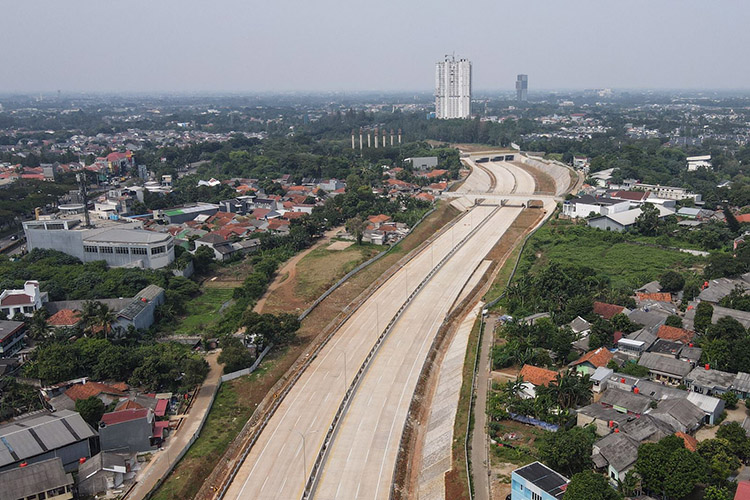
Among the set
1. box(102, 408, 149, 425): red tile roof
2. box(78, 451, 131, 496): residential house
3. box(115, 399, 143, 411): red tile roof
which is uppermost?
box(102, 408, 149, 425): red tile roof

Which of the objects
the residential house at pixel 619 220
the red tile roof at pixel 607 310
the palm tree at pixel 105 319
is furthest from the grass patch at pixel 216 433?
the residential house at pixel 619 220

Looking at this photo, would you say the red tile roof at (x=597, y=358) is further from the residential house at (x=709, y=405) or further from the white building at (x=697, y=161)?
the white building at (x=697, y=161)

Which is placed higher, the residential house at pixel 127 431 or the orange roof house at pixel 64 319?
the orange roof house at pixel 64 319

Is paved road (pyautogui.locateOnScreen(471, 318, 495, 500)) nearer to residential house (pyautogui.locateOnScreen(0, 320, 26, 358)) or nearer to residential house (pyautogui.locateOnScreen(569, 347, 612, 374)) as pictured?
residential house (pyautogui.locateOnScreen(569, 347, 612, 374))

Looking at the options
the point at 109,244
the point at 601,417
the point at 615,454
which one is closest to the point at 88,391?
the point at 109,244

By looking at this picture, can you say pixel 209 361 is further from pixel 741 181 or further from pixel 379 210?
pixel 741 181

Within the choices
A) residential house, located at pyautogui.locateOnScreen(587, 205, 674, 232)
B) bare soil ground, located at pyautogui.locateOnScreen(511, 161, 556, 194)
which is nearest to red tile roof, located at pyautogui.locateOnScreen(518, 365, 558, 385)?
residential house, located at pyautogui.locateOnScreen(587, 205, 674, 232)

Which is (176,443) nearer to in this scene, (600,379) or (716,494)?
(600,379)
